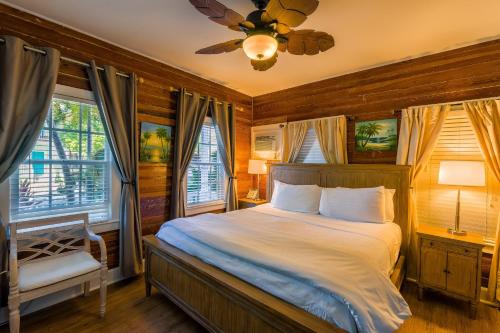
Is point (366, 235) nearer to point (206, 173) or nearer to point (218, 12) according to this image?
point (218, 12)

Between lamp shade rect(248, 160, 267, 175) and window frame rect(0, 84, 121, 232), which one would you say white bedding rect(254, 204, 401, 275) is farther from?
window frame rect(0, 84, 121, 232)

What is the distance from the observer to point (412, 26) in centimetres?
228

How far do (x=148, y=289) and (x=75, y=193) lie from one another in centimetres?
129

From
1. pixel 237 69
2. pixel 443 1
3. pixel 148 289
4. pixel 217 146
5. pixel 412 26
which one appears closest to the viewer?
pixel 443 1

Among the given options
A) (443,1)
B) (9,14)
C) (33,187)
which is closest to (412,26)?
(443,1)

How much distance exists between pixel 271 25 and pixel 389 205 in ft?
7.62

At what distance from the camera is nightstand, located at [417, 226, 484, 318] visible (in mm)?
2193

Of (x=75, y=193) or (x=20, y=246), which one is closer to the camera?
(x=20, y=246)

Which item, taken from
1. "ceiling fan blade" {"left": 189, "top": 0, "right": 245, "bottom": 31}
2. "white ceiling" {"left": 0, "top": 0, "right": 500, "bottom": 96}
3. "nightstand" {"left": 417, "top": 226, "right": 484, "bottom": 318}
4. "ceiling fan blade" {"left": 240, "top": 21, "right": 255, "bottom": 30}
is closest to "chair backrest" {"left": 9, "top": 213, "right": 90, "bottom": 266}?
"white ceiling" {"left": 0, "top": 0, "right": 500, "bottom": 96}

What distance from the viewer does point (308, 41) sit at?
1874 millimetres

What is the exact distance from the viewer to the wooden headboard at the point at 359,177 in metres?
2.80

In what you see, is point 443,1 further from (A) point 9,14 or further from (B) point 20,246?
(B) point 20,246

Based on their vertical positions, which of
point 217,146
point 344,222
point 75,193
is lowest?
point 344,222

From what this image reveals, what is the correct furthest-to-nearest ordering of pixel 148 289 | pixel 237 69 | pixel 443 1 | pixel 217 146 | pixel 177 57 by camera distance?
pixel 217 146
pixel 237 69
pixel 177 57
pixel 148 289
pixel 443 1
